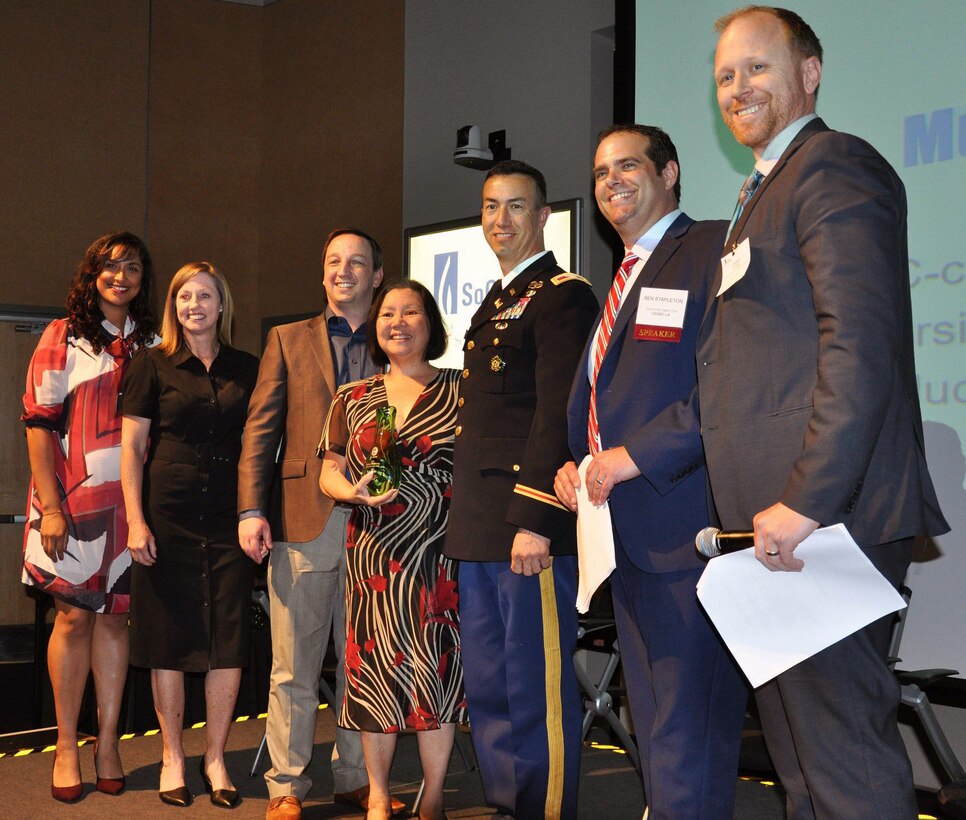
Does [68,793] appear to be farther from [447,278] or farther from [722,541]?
[447,278]

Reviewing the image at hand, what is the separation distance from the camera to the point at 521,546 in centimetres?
269

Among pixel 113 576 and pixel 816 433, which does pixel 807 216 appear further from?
pixel 113 576

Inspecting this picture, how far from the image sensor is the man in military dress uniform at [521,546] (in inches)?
107

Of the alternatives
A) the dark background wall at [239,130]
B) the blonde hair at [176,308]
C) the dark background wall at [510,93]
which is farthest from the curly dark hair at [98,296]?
the dark background wall at [239,130]

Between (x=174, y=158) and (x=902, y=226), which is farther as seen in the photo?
(x=174, y=158)

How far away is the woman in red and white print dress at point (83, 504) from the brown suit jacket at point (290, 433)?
0.62m

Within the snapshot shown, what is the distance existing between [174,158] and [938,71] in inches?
205

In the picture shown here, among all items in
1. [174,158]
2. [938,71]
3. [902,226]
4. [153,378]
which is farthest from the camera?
[174,158]

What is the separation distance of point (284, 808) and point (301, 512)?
0.89 meters

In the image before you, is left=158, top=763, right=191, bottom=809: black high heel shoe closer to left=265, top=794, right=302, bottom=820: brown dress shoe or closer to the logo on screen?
left=265, top=794, right=302, bottom=820: brown dress shoe

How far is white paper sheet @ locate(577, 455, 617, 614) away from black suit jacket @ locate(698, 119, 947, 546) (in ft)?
1.37

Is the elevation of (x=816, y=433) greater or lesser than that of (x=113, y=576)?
greater

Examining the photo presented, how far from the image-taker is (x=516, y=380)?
285 centimetres

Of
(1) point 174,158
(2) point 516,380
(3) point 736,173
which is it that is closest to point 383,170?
(1) point 174,158
